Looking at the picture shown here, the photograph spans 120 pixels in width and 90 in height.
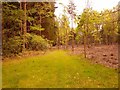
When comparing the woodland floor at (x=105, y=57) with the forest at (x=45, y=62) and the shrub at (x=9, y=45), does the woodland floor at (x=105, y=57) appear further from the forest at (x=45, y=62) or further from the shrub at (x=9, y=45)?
the shrub at (x=9, y=45)

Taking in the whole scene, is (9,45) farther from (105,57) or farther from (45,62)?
(105,57)

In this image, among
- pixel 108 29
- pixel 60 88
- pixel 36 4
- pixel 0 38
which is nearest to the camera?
pixel 60 88

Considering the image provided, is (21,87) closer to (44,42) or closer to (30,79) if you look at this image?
(30,79)

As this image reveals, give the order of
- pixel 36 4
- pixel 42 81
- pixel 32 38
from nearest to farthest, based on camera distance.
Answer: pixel 42 81 → pixel 32 38 → pixel 36 4

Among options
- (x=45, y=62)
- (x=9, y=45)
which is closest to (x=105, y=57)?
(x=45, y=62)

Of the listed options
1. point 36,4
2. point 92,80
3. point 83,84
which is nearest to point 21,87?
point 83,84

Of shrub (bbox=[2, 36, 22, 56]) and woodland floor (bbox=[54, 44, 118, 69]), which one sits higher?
shrub (bbox=[2, 36, 22, 56])

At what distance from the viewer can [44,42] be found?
34.6 m

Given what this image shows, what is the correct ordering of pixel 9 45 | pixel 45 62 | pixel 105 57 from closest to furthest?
1. pixel 45 62
2. pixel 9 45
3. pixel 105 57

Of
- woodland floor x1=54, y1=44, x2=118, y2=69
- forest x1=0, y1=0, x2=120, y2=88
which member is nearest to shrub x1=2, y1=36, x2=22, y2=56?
forest x1=0, y1=0, x2=120, y2=88

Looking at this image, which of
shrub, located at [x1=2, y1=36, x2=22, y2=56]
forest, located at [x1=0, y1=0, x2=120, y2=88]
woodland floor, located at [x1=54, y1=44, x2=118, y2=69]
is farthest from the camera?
shrub, located at [x1=2, y1=36, x2=22, y2=56]

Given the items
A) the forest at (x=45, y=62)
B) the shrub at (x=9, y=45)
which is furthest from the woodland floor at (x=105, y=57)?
the shrub at (x=9, y=45)

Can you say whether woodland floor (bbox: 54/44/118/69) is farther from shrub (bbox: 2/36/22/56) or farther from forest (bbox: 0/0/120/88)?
shrub (bbox: 2/36/22/56)

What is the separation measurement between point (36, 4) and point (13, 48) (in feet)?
47.9
